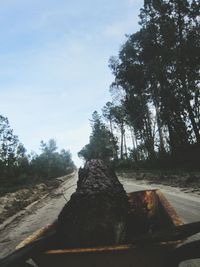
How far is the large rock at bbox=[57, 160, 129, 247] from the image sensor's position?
367 centimetres

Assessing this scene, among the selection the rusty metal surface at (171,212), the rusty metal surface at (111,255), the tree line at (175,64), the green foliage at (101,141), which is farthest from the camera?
the green foliage at (101,141)

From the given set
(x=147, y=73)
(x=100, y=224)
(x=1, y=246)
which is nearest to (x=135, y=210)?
(x=100, y=224)

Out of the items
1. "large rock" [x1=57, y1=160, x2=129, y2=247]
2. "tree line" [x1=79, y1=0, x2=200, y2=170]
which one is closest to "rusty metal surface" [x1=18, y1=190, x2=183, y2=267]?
"large rock" [x1=57, y1=160, x2=129, y2=247]

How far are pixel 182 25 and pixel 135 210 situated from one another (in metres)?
28.9

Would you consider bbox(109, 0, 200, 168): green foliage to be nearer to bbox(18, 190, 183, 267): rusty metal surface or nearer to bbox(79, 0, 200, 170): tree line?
bbox(79, 0, 200, 170): tree line

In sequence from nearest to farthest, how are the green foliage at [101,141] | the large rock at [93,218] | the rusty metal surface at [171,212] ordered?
the large rock at [93,218]
the rusty metal surface at [171,212]
the green foliage at [101,141]

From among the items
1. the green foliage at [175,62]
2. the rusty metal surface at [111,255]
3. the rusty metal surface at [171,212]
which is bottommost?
the rusty metal surface at [111,255]

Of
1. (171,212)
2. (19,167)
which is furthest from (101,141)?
(171,212)

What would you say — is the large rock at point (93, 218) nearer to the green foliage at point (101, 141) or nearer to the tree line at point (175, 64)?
the tree line at point (175, 64)

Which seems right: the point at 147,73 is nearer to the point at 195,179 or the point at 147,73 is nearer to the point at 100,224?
the point at 195,179

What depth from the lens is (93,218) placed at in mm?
3781

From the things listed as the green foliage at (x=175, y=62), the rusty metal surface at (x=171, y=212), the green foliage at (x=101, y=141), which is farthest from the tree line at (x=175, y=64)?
the green foliage at (x=101, y=141)

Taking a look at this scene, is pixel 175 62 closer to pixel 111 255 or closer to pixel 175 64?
pixel 175 64

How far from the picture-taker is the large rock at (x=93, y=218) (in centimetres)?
367
